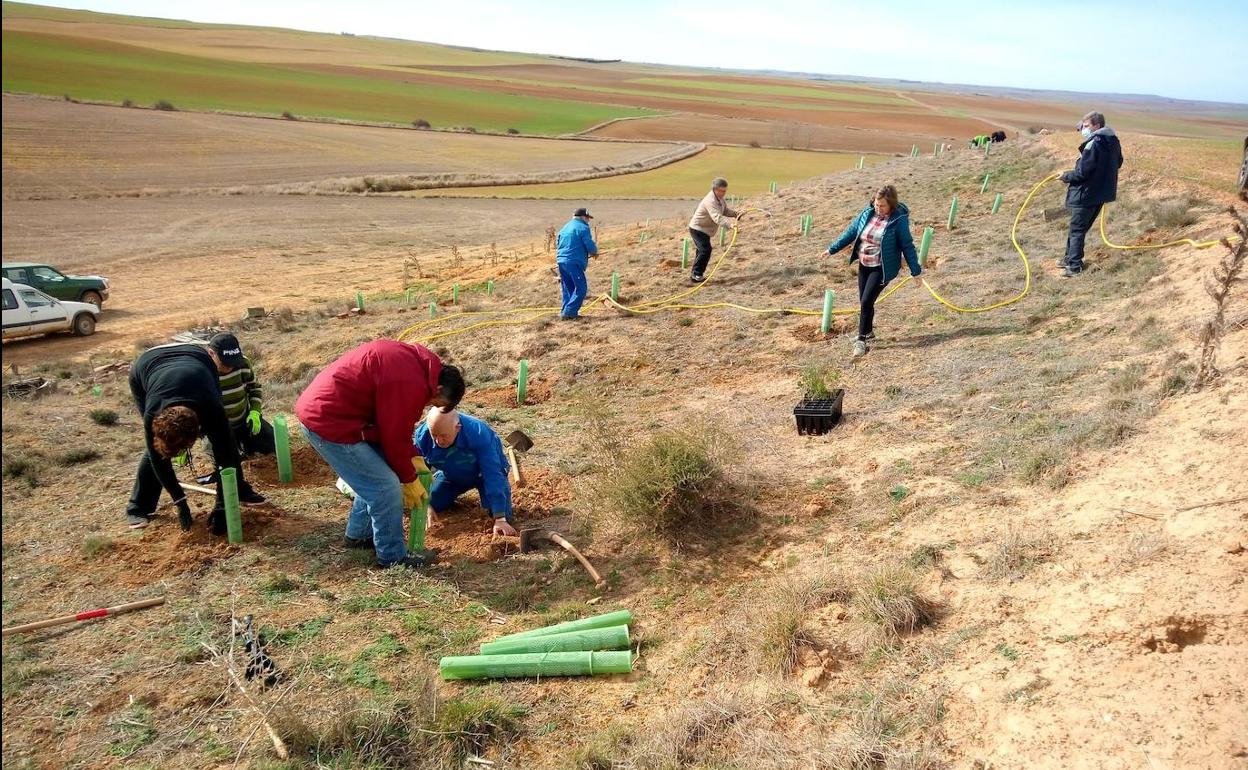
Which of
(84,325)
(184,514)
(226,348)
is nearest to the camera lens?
(184,514)

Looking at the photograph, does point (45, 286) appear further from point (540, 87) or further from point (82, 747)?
point (540, 87)

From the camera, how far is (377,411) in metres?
5.08

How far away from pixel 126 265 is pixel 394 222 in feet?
31.5

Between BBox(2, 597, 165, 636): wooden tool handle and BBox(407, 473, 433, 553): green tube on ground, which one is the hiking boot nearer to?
BBox(407, 473, 433, 553): green tube on ground

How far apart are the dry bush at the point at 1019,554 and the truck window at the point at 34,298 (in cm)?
1752

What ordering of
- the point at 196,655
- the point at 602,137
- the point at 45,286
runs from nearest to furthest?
1. the point at 196,655
2. the point at 45,286
3. the point at 602,137

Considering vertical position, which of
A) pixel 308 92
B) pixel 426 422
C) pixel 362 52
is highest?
pixel 362 52

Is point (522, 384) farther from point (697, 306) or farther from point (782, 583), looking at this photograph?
point (782, 583)

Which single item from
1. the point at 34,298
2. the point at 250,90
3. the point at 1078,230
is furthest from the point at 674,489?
the point at 250,90

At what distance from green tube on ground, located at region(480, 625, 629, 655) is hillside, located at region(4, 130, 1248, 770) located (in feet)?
0.54

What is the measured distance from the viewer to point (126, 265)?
830 inches

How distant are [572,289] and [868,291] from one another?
4852 millimetres

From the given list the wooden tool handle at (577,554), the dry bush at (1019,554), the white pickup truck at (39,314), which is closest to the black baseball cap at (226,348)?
the wooden tool handle at (577,554)

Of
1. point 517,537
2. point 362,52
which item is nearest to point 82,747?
point 517,537
